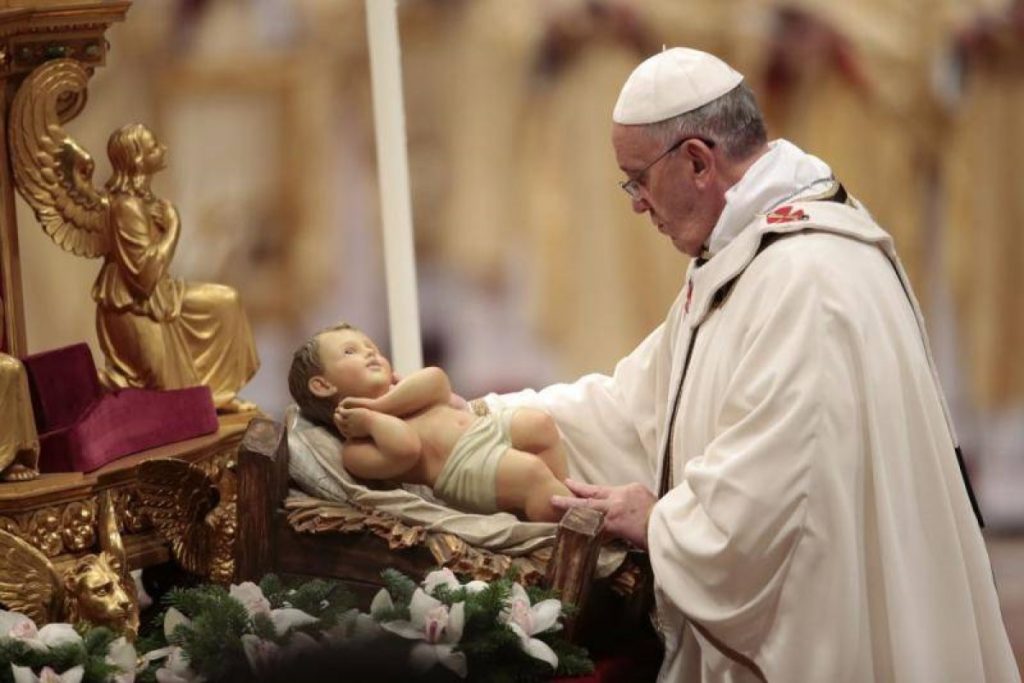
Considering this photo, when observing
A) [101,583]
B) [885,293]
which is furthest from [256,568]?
[885,293]

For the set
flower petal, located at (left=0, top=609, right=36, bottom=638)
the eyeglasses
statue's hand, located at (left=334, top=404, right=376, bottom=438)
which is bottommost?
flower petal, located at (left=0, top=609, right=36, bottom=638)

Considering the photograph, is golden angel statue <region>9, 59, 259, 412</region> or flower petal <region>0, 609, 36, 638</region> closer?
flower petal <region>0, 609, 36, 638</region>

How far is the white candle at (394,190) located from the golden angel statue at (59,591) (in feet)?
4.20

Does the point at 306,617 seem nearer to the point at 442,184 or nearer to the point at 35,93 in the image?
the point at 35,93

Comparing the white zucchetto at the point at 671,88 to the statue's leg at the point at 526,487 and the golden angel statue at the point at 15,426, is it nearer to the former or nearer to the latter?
the statue's leg at the point at 526,487

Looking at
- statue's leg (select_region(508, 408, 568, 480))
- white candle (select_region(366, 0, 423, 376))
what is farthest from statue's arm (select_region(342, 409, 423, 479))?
white candle (select_region(366, 0, 423, 376))

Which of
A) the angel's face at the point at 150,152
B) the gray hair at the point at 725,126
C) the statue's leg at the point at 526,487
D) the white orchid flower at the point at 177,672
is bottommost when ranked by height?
the white orchid flower at the point at 177,672

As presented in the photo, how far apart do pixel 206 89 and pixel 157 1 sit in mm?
343

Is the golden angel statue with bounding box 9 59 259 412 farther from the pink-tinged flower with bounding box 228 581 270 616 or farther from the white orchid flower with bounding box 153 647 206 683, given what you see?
the white orchid flower with bounding box 153 647 206 683

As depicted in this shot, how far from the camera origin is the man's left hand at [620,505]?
4.42m

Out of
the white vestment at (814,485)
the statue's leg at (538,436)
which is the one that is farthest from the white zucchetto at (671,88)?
the statue's leg at (538,436)

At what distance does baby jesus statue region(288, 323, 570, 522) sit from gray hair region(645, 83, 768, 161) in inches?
27.7

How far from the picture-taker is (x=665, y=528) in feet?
14.2

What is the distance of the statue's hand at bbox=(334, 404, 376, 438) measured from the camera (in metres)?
4.38
